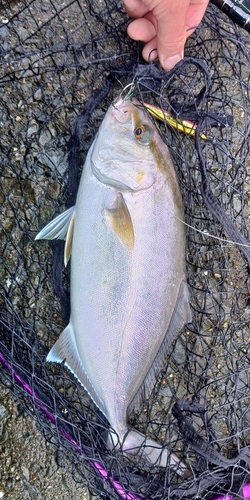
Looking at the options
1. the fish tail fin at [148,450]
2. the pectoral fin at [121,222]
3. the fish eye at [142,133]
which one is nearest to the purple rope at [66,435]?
the fish tail fin at [148,450]

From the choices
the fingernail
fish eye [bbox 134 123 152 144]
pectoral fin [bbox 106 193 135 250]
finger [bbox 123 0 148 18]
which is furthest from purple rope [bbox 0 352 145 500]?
finger [bbox 123 0 148 18]

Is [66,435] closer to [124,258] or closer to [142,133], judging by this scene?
[124,258]

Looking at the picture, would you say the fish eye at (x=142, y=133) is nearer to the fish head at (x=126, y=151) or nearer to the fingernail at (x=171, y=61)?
the fish head at (x=126, y=151)

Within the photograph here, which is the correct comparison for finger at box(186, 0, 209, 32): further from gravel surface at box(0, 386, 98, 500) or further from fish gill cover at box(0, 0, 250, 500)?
gravel surface at box(0, 386, 98, 500)

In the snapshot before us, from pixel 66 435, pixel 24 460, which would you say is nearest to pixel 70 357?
pixel 66 435

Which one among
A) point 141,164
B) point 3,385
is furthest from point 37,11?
point 3,385

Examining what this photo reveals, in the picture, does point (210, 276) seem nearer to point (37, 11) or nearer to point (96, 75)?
point (96, 75)
